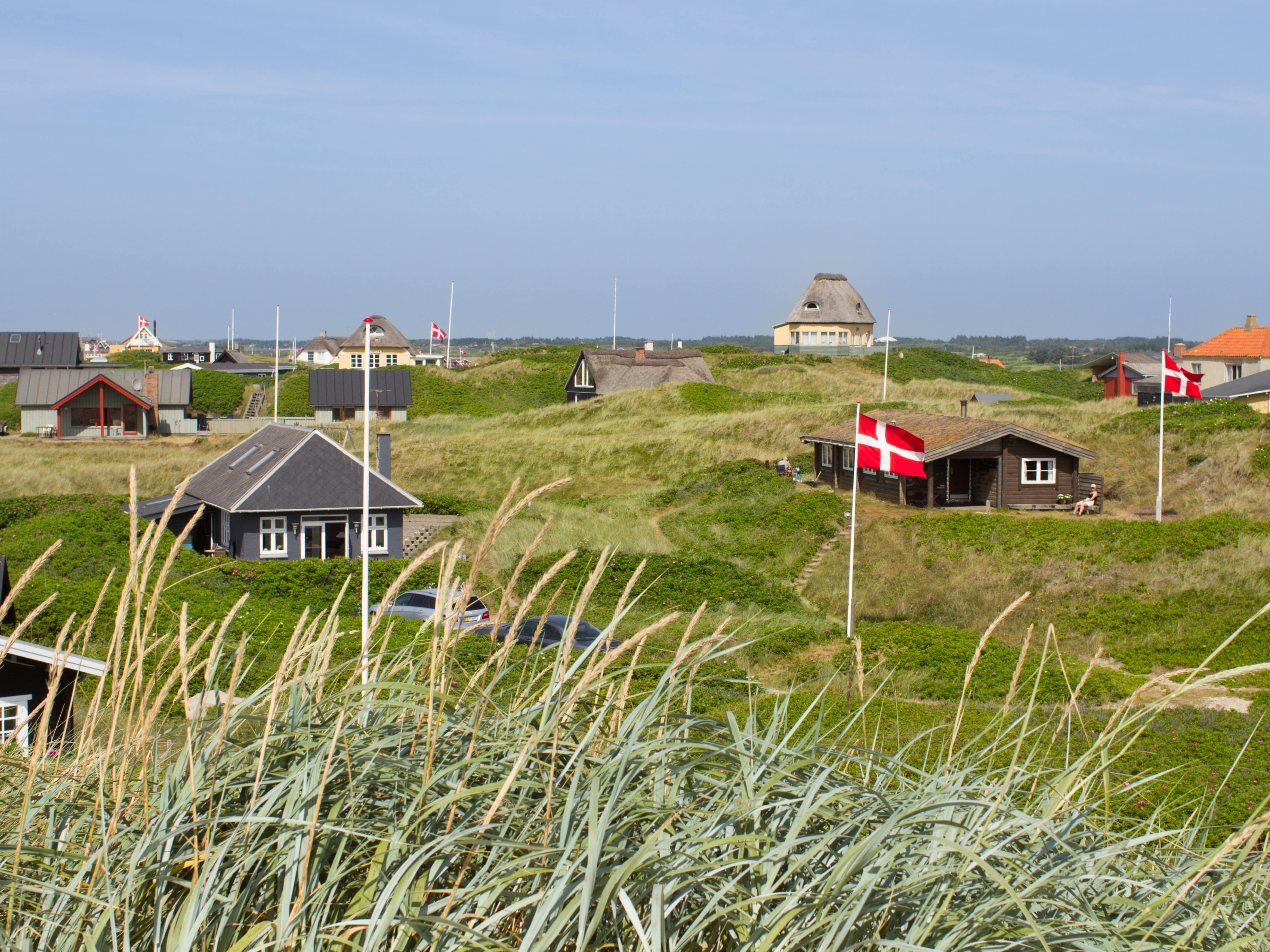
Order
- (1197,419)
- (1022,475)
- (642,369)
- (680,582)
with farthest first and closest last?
(642,369) < (1197,419) < (1022,475) < (680,582)

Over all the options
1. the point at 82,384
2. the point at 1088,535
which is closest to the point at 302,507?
the point at 1088,535

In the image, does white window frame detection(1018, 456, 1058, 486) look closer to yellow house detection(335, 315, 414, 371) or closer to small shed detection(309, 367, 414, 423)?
small shed detection(309, 367, 414, 423)

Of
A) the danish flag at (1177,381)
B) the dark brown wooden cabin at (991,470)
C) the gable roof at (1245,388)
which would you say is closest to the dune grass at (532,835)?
the danish flag at (1177,381)

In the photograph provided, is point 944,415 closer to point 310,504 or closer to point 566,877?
point 310,504

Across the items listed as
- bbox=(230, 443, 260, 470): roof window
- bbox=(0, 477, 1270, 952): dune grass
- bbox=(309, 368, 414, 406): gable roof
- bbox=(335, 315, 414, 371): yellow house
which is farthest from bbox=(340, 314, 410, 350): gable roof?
bbox=(0, 477, 1270, 952): dune grass

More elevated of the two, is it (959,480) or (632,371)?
(632,371)

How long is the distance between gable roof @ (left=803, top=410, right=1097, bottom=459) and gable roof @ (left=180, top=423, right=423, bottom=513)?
1287cm

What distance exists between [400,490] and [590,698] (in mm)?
24326

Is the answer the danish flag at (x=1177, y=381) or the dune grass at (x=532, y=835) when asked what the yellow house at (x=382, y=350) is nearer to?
the danish flag at (x=1177, y=381)

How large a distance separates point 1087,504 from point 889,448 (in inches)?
487

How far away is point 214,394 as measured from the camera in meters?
67.7

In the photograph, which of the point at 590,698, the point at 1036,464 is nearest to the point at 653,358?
the point at 1036,464

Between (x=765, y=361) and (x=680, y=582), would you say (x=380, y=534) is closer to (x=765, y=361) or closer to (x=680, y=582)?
(x=680, y=582)

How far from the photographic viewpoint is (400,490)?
2691 cm
